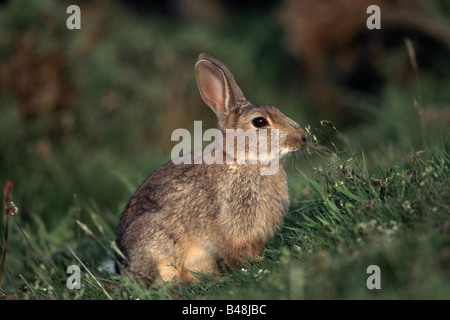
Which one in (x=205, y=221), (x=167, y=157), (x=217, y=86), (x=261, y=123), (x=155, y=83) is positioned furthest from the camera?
(x=155, y=83)

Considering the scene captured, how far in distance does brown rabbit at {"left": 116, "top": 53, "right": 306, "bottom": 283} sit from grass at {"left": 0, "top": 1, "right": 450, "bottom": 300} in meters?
0.19

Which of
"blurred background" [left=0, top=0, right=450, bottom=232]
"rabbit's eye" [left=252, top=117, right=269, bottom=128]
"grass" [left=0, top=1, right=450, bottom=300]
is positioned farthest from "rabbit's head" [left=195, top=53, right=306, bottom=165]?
"blurred background" [left=0, top=0, right=450, bottom=232]

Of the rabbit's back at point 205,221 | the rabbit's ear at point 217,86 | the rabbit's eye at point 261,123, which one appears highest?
the rabbit's ear at point 217,86

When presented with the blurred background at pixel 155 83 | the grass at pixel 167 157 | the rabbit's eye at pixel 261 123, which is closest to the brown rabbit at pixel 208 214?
the rabbit's eye at pixel 261 123

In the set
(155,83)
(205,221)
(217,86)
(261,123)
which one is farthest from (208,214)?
(155,83)

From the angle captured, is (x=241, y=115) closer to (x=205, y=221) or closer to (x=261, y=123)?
(x=261, y=123)

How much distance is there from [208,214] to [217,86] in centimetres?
105

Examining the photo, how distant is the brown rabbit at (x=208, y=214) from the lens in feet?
13.4

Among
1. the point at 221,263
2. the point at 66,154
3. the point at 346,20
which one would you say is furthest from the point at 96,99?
the point at 221,263

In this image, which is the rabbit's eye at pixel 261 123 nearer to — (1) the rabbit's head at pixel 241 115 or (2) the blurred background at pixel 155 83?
(1) the rabbit's head at pixel 241 115

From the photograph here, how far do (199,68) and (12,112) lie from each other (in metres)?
3.69

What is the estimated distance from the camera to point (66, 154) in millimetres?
7383

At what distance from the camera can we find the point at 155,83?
9.80m

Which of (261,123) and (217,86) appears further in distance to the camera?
(217,86)
